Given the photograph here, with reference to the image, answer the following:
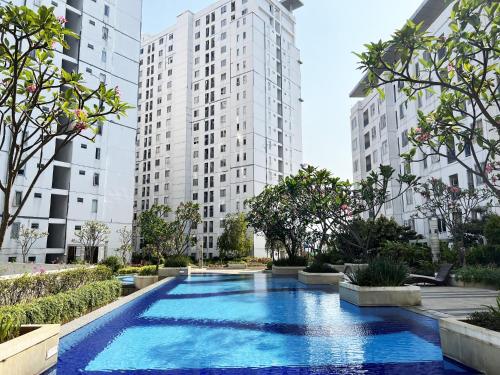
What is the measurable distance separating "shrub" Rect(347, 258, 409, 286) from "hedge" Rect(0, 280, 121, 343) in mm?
9648

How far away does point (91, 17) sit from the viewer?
4928cm

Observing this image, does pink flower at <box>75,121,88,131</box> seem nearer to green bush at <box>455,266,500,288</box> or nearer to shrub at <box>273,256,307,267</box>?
green bush at <box>455,266,500,288</box>

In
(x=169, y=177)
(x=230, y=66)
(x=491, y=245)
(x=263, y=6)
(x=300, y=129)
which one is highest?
(x=263, y=6)

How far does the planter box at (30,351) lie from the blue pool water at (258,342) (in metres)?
0.42

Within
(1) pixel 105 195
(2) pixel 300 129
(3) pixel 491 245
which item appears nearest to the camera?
(3) pixel 491 245

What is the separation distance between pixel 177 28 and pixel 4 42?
8341 centimetres

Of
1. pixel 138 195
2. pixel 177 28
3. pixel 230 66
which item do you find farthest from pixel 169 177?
pixel 177 28

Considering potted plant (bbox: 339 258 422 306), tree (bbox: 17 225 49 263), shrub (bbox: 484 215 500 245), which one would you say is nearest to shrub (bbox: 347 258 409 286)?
potted plant (bbox: 339 258 422 306)

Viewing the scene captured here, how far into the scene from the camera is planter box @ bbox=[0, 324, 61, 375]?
5.29m

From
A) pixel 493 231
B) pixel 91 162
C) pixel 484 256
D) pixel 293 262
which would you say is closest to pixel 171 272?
pixel 293 262

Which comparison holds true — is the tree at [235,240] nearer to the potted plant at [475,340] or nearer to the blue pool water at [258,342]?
the blue pool water at [258,342]

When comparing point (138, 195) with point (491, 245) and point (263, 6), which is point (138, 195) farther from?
point (491, 245)

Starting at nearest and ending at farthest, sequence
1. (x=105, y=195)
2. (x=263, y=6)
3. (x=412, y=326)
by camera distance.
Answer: (x=412, y=326)
(x=105, y=195)
(x=263, y=6)

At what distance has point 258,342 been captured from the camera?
8609 millimetres
